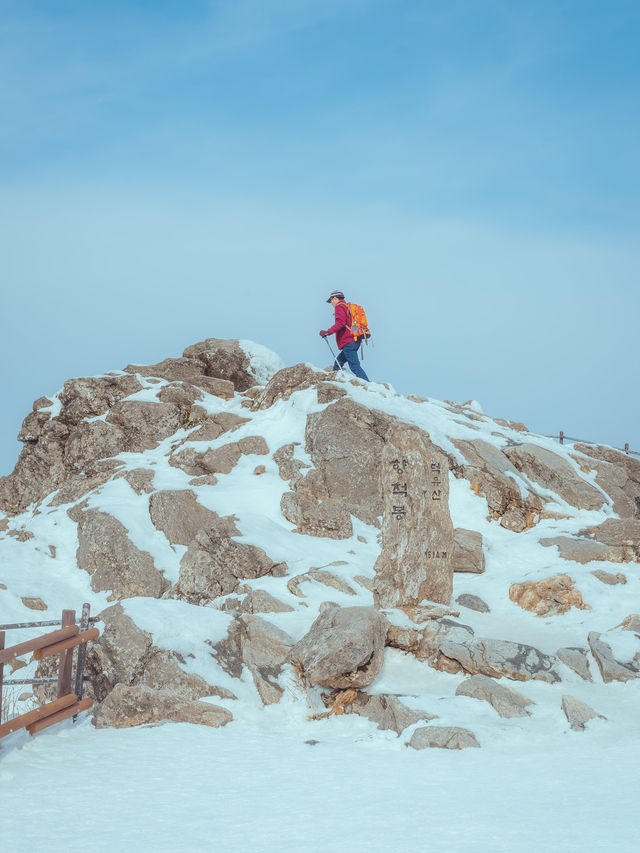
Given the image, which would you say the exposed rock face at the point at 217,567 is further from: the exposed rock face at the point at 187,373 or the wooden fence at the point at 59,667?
the exposed rock face at the point at 187,373

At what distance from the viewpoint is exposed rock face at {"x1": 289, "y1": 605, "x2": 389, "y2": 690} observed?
9.90 metres

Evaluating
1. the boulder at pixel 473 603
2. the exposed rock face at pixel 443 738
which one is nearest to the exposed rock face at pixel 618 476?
the boulder at pixel 473 603

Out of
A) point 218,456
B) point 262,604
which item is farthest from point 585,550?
point 218,456

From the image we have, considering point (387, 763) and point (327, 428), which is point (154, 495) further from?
point (387, 763)

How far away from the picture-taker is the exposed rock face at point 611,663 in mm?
10367

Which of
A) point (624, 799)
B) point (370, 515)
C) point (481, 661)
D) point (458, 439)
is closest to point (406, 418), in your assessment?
point (458, 439)

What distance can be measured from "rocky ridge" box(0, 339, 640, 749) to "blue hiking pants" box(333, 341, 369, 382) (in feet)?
2.26

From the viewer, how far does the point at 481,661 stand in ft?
35.0

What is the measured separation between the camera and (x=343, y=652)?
9.92 meters

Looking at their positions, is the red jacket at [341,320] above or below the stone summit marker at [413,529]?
above

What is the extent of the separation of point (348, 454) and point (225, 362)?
398 inches

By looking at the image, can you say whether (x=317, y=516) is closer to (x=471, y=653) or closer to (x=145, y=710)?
(x=471, y=653)

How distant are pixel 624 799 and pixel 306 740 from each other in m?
3.68

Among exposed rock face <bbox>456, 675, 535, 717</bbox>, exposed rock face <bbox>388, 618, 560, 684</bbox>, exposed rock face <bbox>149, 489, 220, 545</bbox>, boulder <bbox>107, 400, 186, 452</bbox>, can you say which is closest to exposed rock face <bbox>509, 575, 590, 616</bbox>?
exposed rock face <bbox>388, 618, 560, 684</bbox>
